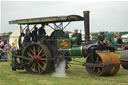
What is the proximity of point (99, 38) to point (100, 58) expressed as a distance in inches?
24.8

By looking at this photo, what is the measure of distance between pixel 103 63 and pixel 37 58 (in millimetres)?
2362

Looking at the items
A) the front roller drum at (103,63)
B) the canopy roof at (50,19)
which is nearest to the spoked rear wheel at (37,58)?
the canopy roof at (50,19)

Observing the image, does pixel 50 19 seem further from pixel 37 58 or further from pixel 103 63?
pixel 103 63

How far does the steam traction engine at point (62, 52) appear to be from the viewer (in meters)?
6.40

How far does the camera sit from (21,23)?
758 centimetres

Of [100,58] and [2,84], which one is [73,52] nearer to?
[100,58]

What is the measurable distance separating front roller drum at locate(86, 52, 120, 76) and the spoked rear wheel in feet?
4.60

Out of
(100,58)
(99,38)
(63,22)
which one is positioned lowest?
(100,58)

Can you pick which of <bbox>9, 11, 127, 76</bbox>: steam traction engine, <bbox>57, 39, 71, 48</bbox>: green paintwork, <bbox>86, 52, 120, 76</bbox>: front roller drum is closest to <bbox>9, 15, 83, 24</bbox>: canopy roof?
<bbox>9, 11, 127, 76</bbox>: steam traction engine

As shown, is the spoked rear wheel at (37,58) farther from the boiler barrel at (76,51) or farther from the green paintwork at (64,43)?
the boiler barrel at (76,51)

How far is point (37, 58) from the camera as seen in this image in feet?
23.7

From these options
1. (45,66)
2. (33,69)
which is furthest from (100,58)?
(33,69)

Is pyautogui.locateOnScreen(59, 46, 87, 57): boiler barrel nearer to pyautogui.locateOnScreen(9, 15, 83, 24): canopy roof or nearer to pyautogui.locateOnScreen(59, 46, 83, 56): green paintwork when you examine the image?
pyautogui.locateOnScreen(59, 46, 83, 56): green paintwork

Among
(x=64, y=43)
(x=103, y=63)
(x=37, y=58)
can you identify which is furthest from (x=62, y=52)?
(x=103, y=63)
